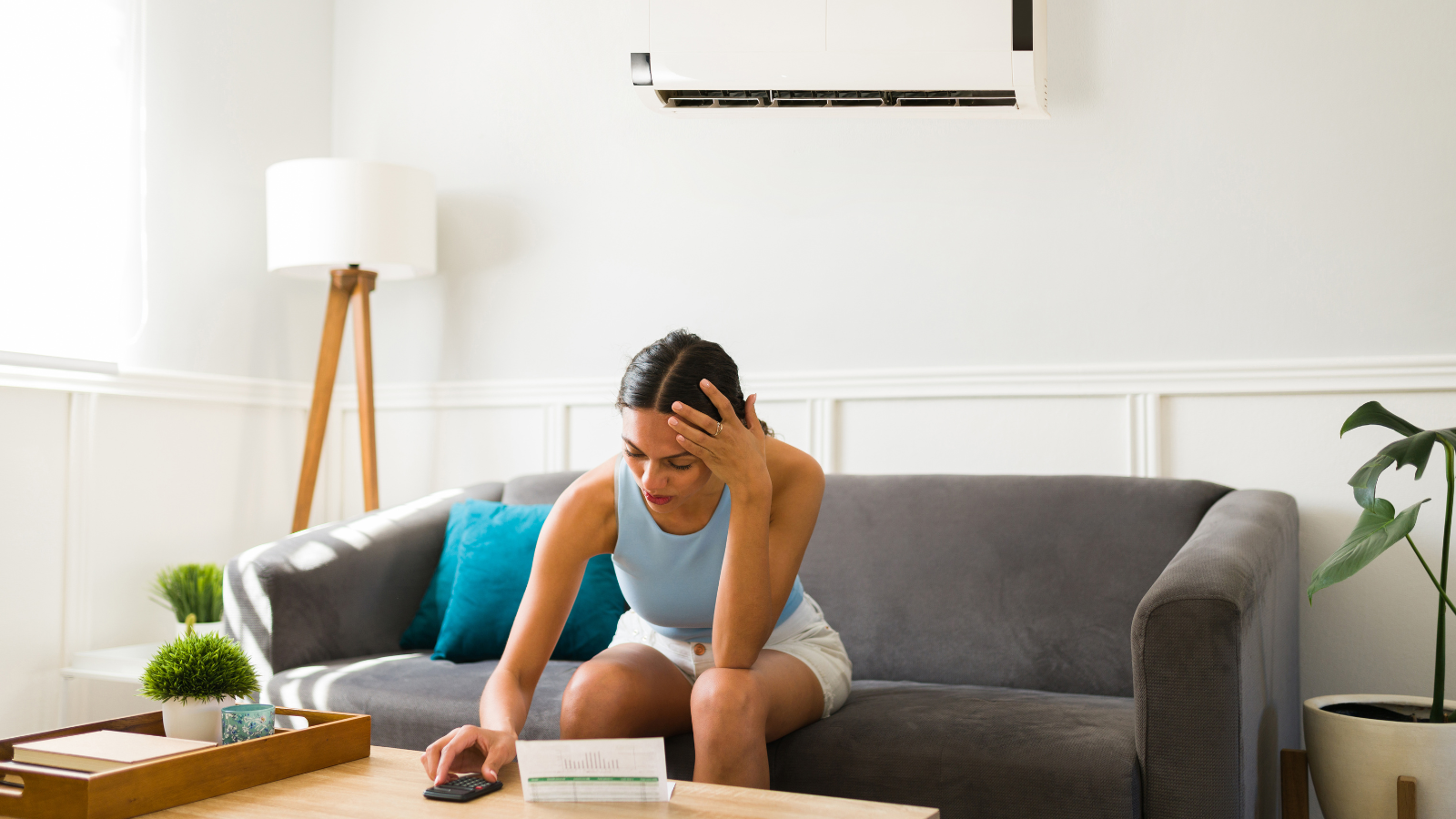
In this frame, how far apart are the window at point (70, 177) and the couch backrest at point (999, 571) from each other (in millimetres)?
1890

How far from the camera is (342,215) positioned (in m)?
2.91

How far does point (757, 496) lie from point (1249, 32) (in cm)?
170

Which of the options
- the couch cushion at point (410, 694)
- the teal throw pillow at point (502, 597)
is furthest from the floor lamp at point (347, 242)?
the couch cushion at point (410, 694)

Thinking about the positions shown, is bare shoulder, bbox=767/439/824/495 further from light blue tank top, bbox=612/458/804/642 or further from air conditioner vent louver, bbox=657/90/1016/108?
air conditioner vent louver, bbox=657/90/1016/108

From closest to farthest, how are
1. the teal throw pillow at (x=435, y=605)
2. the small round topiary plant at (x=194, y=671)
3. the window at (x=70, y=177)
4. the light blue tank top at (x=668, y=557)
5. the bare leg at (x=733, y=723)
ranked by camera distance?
the small round topiary plant at (x=194, y=671)
the bare leg at (x=733, y=723)
the light blue tank top at (x=668, y=557)
the teal throw pillow at (x=435, y=605)
the window at (x=70, y=177)

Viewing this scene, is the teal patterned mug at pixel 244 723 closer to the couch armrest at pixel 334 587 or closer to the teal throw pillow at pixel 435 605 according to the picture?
the couch armrest at pixel 334 587

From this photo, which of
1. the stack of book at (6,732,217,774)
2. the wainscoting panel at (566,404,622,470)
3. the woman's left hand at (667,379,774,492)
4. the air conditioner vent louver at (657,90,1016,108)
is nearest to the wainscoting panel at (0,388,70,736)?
the wainscoting panel at (566,404,622,470)

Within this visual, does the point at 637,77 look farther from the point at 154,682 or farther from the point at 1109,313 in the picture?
the point at 154,682

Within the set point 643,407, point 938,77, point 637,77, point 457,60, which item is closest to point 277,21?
point 457,60

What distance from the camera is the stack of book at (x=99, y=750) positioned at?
3.86 ft

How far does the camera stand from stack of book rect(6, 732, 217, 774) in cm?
118

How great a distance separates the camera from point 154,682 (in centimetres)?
137

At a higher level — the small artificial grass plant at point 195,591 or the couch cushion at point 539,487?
the couch cushion at point 539,487

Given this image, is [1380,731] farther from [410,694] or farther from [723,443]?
[410,694]
